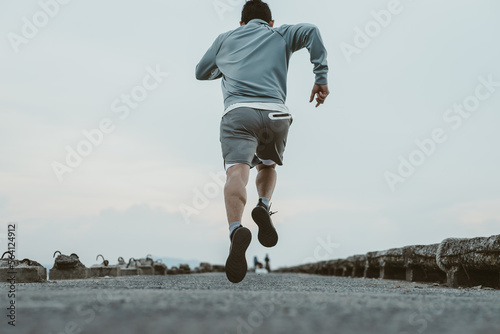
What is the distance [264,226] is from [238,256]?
783 mm

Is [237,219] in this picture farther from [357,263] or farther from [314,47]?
[357,263]

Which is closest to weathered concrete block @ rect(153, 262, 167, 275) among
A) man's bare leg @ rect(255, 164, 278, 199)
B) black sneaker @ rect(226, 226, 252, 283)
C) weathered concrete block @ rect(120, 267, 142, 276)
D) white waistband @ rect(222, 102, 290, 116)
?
weathered concrete block @ rect(120, 267, 142, 276)

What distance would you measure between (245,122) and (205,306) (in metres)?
2.12

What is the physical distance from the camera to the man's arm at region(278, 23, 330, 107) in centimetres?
379

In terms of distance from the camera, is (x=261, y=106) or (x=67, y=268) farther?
(x=67, y=268)

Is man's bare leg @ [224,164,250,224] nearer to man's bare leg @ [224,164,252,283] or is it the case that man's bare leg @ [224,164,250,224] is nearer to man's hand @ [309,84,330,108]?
man's bare leg @ [224,164,252,283]

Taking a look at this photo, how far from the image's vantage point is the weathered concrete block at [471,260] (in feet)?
11.4

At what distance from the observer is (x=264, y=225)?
12.7 feet

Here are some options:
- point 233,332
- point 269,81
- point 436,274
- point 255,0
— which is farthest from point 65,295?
point 436,274

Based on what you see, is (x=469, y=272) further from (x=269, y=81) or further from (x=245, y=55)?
(x=245, y=55)

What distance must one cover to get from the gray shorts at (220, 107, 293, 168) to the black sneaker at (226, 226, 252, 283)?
1.97 feet

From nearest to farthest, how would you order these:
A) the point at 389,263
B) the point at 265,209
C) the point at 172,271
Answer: the point at 265,209
the point at 389,263
the point at 172,271

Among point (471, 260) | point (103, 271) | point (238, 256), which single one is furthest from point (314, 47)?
point (103, 271)

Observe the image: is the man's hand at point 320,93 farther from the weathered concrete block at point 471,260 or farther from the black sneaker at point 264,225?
the weathered concrete block at point 471,260
